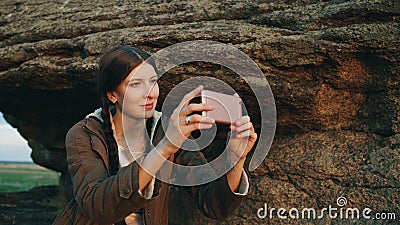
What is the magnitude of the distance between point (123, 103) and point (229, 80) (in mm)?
1626

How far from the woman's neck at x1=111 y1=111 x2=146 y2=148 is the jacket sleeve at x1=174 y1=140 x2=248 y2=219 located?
451 millimetres

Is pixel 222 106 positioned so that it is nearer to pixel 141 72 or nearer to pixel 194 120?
pixel 194 120

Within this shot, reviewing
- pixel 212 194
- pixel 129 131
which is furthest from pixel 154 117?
pixel 212 194

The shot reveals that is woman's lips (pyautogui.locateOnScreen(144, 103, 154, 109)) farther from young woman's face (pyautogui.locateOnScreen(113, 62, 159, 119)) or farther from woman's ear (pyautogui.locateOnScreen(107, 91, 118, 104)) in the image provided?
woman's ear (pyautogui.locateOnScreen(107, 91, 118, 104))

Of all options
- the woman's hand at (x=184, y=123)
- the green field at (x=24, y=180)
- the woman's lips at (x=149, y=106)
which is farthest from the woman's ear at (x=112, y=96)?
the green field at (x=24, y=180)

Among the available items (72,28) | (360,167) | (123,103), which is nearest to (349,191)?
(360,167)

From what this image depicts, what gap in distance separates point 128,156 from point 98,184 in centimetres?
75

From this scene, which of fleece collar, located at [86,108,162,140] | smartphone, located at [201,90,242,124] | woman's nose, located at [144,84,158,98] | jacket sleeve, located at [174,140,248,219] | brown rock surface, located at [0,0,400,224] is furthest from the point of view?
brown rock surface, located at [0,0,400,224]

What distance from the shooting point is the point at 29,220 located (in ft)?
27.5

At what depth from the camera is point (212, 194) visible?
485cm

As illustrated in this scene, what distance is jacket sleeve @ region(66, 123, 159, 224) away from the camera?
12.6ft
